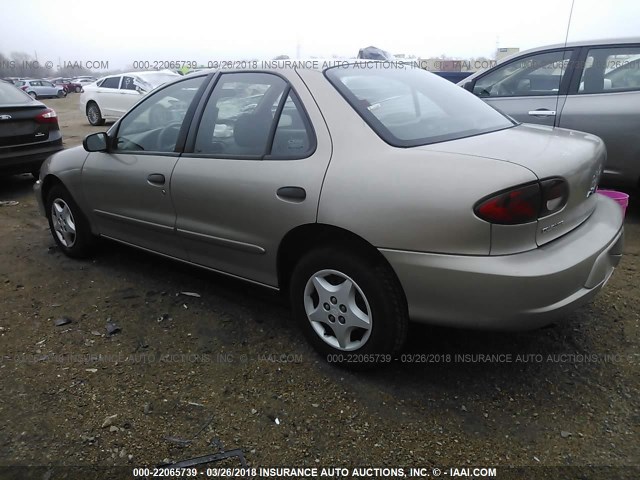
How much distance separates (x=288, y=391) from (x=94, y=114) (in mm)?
13650

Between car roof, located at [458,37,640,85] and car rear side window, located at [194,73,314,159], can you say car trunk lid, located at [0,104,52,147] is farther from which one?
car roof, located at [458,37,640,85]

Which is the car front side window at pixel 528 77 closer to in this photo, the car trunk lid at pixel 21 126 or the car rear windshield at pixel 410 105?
the car rear windshield at pixel 410 105

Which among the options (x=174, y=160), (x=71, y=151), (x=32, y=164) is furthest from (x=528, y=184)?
(x=32, y=164)

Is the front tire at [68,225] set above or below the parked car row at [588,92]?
below

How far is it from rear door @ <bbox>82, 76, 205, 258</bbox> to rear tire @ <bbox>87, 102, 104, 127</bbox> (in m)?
11.4

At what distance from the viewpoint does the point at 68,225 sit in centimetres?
397

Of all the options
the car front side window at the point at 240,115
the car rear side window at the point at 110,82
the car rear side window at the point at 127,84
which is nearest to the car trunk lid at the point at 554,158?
the car front side window at the point at 240,115

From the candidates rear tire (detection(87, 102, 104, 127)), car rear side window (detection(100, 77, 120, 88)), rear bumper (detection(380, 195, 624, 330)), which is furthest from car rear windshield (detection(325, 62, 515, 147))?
rear tire (detection(87, 102, 104, 127))

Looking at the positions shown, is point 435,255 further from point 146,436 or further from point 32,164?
point 32,164

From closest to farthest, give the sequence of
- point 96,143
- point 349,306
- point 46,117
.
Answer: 1. point 349,306
2. point 96,143
3. point 46,117

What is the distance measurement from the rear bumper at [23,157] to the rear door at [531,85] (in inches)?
206

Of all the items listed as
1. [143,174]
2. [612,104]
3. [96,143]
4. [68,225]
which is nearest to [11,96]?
[68,225]

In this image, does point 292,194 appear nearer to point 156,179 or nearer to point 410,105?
point 410,105

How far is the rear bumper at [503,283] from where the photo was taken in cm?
195
